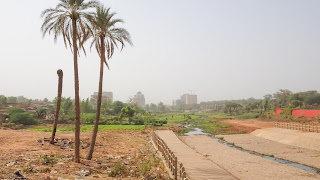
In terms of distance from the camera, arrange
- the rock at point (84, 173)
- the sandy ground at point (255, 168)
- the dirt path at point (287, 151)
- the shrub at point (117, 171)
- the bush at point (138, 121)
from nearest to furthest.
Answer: the rock at point (84, 173) < the shrub at point (117, 171) < the sandy ground at point (255, 168) < the dirt path at point (287, 151) < the bush at point (138, 121)

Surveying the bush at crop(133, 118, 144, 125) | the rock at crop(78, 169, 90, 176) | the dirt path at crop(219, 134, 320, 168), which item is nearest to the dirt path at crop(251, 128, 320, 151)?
the dirt path at crop(219, 134, 320, 168)

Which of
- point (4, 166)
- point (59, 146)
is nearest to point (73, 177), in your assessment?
point (4, 166)

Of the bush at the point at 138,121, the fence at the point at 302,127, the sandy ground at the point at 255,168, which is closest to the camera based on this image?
the sandy ground at the point at 255,168

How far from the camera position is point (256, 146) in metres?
28.9

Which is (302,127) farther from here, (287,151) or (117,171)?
(117,171)

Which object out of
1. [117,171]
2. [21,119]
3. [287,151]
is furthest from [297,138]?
[21,119]

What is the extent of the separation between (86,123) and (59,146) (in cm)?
3871

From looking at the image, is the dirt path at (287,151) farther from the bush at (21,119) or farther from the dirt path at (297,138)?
the bush at (21,119)

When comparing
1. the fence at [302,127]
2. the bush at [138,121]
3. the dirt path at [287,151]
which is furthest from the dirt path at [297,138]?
the bush at [138,121]

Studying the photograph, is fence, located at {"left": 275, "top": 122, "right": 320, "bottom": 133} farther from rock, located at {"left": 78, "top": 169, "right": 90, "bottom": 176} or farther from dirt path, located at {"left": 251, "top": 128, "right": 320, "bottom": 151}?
rock, located at {"left": 78, "top": 169, "right": 90, "bottom": 176}

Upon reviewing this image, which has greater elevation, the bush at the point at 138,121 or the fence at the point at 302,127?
the fence at the point at 302,127

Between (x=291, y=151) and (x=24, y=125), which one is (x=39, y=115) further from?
(x=291, y=151)

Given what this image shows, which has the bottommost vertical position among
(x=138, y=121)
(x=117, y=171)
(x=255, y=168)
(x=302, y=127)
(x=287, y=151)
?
(x=287, y=151)

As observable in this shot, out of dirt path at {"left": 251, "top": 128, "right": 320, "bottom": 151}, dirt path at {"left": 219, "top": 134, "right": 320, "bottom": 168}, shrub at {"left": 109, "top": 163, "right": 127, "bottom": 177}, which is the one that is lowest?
dirt path at {"left": 219, "top": 134, "right": 320, "bottom": 168}
